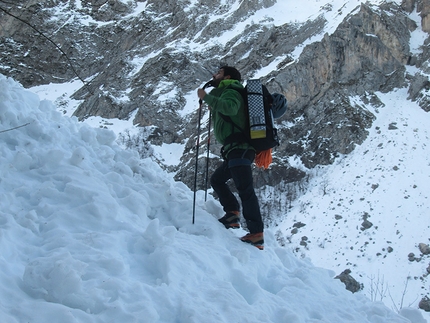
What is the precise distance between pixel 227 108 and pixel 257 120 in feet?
1.19

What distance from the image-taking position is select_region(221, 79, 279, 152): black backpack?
3.99 metres

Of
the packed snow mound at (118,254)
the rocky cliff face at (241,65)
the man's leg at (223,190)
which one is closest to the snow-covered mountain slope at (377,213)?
the rocky cliff face at (241,65)

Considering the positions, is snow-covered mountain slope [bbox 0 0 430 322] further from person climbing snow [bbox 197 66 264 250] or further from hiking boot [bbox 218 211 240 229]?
person climbing snow [bbox 197 66 264 250]

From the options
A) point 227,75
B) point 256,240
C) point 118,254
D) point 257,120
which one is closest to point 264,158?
point 257,120

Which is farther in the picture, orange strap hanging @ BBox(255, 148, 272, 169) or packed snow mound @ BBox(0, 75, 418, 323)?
orange strap hanging @ BBox(255, 148, 272, 169)

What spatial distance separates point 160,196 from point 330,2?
194 ft

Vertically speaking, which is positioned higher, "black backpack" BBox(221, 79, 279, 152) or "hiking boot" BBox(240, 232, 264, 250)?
"black backpack" BBox(221, 79, 279, 152)

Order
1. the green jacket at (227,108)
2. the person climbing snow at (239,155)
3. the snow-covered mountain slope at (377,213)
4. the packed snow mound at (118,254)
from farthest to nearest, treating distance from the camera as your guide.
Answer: the snow-covered mountain slope at (377,213)
the person climbing snow at (239,155)
the green jacket at (227,108)
the packed snow mound at (118,254)

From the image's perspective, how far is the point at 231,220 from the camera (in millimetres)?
4453

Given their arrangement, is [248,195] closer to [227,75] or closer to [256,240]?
[256,240]

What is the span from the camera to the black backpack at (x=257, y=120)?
13.1 feet

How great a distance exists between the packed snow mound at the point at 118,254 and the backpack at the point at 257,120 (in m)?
1.01

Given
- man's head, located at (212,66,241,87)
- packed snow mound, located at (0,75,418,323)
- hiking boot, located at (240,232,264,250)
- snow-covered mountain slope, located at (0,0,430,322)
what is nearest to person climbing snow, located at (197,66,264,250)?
hiking boot, located at (240,232,264,250)

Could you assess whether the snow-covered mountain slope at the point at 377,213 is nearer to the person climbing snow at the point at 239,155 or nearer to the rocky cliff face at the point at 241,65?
the rocky cliff face at the point at 241,65
